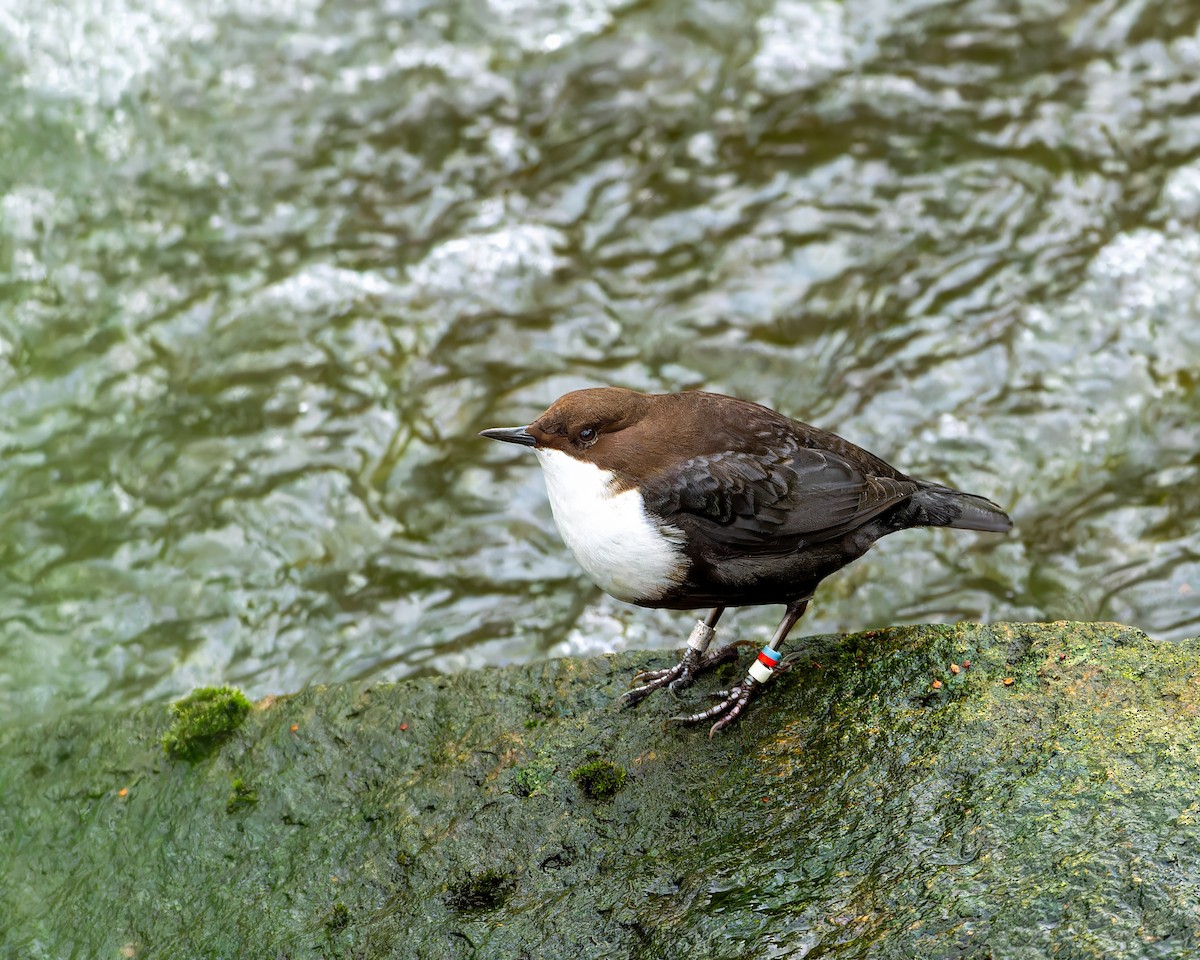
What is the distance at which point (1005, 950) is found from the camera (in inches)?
92.5

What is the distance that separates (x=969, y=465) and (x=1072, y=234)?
5.33ft

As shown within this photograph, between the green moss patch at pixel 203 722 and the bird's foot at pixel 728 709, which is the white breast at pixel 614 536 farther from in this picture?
the green moss patch at pixel 203 722

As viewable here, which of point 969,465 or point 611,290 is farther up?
point 611,290

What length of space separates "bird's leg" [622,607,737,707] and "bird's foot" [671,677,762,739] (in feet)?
0.47

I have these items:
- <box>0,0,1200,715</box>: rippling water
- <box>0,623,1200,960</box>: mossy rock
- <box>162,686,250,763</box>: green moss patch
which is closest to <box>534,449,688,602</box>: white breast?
<box>0,623,1200,960</box>: mossy rock

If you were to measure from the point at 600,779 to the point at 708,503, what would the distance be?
2.64 feet

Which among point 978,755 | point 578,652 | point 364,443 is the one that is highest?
point 978,755

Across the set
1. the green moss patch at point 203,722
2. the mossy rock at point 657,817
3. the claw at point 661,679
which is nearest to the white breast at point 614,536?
the claw at point 661,679

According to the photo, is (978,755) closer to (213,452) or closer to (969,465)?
(969,465)

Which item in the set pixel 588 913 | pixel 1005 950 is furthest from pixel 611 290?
pixel 1005 950

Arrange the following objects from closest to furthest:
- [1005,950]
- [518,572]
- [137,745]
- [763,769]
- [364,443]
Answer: [1005,950]
[763,769]
[137,745]
[518,572]
[364,443]

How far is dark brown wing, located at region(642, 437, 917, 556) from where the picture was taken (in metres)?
3.34

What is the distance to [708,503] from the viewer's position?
3336 millimetres

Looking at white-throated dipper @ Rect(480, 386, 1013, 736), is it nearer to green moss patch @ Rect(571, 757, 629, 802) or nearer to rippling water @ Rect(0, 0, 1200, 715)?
green moss patch @ Rect(571, 757, 629, 802)
